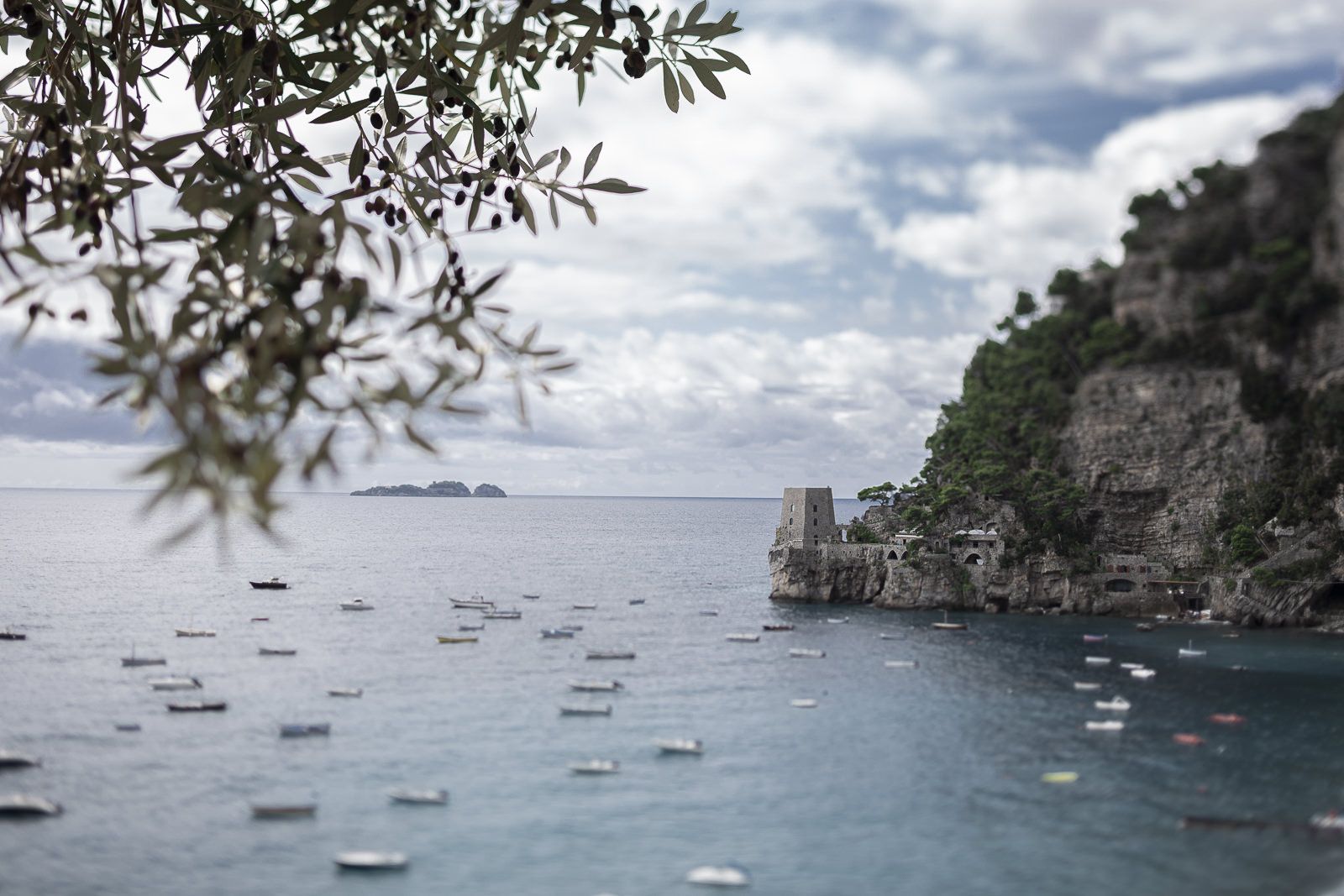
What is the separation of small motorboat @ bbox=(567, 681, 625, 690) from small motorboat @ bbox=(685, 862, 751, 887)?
14.7 metres

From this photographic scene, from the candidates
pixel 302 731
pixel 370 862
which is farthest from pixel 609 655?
pixel 370 862

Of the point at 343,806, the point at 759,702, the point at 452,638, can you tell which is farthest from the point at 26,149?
the point at 452,638

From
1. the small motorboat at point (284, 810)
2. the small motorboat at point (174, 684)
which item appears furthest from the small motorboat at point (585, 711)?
the small motorboat at point (174, 684)

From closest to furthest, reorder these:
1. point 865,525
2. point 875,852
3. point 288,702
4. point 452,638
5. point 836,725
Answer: point 875,852, point 836,725, point 288,702, point 452,638, point 865,525

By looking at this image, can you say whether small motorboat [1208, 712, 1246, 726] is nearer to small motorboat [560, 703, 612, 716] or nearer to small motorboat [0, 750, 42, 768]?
small motorboat [560, 703, 612, 716]

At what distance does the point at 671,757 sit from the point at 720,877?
7.75 metres

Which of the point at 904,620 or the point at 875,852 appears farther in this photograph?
Answer: the point at 904,620

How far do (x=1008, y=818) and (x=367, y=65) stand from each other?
2379cm

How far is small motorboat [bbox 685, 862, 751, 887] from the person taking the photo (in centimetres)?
1984

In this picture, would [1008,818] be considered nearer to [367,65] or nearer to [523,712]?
[523,712]

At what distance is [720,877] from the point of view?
1988cm

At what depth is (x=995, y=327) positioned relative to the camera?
59000 millimetres

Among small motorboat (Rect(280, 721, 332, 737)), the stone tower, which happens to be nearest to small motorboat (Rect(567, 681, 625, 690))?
small motorboat (Rect(280, 721, 332, 737))

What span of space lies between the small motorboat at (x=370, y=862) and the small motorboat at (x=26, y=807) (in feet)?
25.9
